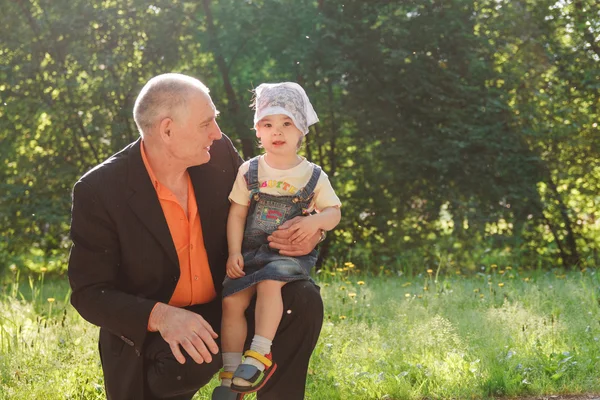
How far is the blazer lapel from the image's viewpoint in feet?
11.0

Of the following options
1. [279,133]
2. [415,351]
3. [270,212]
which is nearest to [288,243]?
[270,212]

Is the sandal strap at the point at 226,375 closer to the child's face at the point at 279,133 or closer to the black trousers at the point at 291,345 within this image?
the black trousers at the point at 291,345

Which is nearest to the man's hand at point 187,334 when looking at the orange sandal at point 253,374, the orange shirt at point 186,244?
the orange sandal at point 253,374

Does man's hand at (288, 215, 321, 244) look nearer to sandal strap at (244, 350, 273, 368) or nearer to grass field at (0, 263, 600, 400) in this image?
sandal strap at (244, 350, 273, 368)

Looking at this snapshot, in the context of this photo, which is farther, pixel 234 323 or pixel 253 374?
pixel 234 323

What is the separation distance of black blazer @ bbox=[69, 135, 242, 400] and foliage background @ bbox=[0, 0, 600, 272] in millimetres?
6460

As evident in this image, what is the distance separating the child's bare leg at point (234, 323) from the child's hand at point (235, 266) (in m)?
0.08

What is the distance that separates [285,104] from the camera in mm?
3602

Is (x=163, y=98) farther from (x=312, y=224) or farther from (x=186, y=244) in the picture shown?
(x=312, y=224)

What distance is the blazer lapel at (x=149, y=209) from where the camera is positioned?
3354 mm

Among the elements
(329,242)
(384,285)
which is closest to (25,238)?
(329,242)

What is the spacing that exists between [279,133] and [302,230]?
437mm

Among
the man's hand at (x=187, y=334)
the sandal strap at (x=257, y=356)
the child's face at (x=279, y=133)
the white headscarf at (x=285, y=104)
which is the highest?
the white headscarf at (x=285, y=104)

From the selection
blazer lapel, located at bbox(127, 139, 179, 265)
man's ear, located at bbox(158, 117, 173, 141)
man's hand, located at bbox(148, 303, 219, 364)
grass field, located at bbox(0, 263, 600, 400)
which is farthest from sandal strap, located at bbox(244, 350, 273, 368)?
grass field, located at bbox(0, 263, 600, 400)
